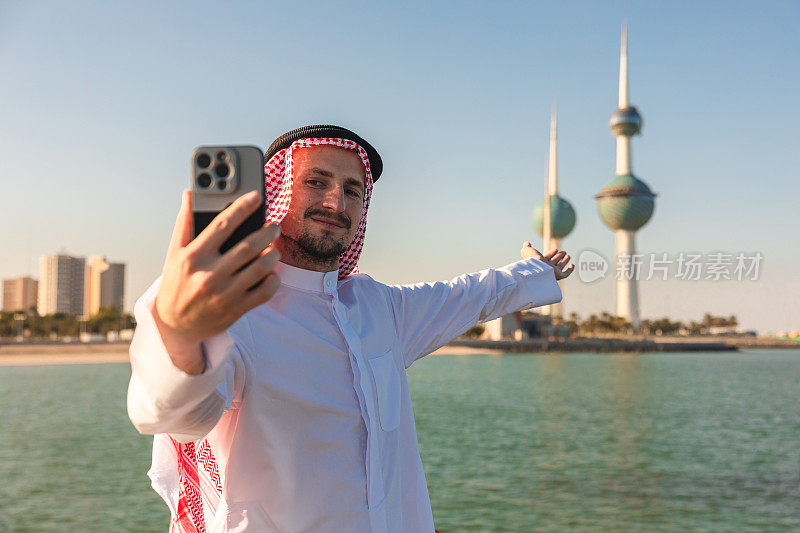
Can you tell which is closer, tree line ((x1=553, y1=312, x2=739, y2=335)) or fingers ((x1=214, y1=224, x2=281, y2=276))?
fingers ((x1=214, y1=224, x2=281, y2=276))

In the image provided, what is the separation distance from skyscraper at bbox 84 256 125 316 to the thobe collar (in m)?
118

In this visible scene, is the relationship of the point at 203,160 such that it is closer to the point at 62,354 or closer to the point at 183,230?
the point at 183,230

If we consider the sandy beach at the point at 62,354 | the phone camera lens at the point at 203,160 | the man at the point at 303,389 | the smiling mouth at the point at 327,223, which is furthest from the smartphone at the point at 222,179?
the sandy beach at the point at 62,354

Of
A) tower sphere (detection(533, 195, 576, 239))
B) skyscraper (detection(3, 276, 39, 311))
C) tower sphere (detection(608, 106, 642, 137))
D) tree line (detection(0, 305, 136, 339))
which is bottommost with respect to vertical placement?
tree line (detection(0, 305, 136, 339))

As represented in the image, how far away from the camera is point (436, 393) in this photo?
36.8 meters

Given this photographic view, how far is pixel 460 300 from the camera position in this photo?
8.07ft

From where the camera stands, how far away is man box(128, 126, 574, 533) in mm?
1367

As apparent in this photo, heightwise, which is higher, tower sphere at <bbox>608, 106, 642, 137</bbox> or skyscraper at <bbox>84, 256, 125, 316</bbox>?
tower sphere at <bbox>608, 106, 642, 137</bbox>

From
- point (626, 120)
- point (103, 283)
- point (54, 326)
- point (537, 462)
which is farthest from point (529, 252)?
point (626, 120)

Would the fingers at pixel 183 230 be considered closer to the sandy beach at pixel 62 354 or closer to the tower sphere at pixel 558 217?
the sandy beach at pixel 62 354

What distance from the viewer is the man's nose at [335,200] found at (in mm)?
2002

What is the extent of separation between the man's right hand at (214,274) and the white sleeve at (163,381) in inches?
3.4

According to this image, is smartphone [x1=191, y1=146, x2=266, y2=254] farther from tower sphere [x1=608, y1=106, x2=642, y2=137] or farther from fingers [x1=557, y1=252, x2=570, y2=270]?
tower sphere [x1=608, y1=106, x2=642, y2=137]

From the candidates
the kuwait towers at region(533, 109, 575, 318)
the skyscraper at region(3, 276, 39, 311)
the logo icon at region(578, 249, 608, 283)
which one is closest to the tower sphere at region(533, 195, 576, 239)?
the kuwait towers at region(533, 109, 575, 318)
